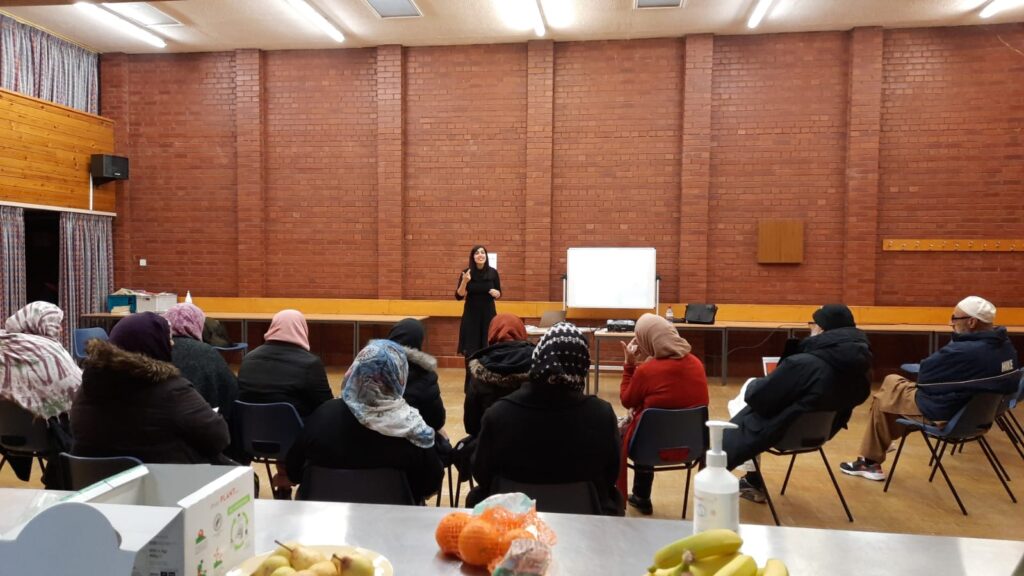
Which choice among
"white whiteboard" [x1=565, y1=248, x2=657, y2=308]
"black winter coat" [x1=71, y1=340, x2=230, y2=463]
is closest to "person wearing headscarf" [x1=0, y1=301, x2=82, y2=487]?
"black winter coat" [x1=71, y1=340, x2=230, y2=463]

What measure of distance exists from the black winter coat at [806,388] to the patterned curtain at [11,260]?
750 centimetres

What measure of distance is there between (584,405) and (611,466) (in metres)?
0.22

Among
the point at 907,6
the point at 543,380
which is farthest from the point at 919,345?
the point at 543,380

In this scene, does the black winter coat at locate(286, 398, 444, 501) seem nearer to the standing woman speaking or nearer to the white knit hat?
the white knit hat

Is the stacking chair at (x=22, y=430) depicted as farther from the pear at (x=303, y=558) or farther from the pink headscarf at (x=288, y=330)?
the pear at (x=303, y=558)

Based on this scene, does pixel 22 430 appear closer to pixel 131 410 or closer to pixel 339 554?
pixel 131 410

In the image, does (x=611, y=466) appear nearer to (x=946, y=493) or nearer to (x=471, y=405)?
(x=471, y=405)

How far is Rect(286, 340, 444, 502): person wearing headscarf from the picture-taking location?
2.33 m

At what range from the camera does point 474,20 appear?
744cm

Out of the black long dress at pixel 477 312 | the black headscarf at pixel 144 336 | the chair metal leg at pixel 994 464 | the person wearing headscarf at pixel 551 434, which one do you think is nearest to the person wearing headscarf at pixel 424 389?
the person wearing headscarf at pixel 551 434

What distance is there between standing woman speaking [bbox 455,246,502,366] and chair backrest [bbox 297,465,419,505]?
4.72 m

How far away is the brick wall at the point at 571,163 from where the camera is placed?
25.0 ft

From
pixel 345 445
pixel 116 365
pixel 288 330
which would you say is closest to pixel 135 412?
pixel 116 365

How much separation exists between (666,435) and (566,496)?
1.19 meters
